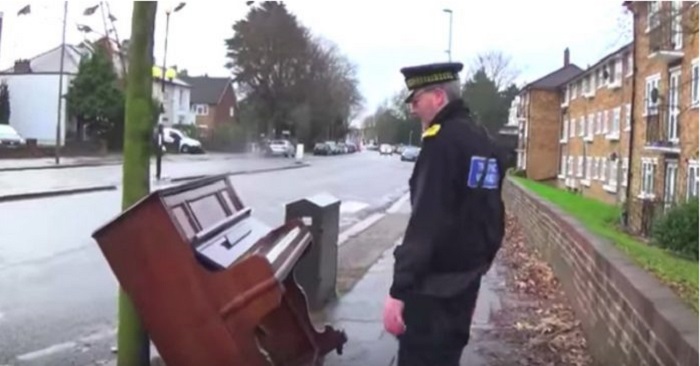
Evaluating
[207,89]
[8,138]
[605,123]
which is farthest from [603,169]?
[207,89]

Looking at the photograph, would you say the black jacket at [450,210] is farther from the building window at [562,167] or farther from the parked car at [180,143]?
the parked car at [180,143]

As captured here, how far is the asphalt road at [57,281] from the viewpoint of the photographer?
772 cm

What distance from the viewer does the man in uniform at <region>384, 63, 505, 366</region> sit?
4094mm

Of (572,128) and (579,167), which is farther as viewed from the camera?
(572,128)

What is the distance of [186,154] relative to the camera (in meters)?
67.9

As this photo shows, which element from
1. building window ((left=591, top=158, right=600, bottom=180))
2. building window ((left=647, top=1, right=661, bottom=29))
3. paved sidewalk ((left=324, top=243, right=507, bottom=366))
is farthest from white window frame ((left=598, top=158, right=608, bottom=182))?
paved sidewalk ((left=324, top=243, right=507, bottom=366))

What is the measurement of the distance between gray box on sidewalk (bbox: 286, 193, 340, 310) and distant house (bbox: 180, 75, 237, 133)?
3966 inches

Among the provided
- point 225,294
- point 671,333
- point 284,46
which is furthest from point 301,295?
point 284,46

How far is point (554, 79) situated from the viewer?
65.7 m

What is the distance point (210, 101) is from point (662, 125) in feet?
271

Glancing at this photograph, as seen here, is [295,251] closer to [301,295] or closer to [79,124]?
[301,295]

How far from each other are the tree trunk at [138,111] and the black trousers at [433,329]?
76.6 inches

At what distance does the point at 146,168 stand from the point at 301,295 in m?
1.44

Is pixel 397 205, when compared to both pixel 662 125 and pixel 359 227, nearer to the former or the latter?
pixel 359 227
